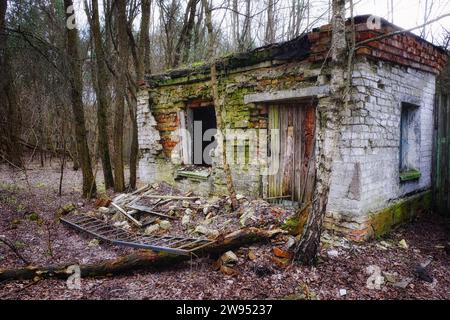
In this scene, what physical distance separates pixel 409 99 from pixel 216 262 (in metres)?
4.10

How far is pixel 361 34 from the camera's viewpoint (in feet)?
12.9

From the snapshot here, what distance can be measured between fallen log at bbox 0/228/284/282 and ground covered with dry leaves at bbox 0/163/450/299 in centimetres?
8

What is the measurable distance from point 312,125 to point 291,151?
1.87ft

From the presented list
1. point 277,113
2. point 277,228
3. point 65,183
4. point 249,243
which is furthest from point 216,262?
point 65,183

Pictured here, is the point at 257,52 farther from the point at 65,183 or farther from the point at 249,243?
the point at 65,183

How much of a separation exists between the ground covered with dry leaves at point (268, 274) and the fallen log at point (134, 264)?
76mm


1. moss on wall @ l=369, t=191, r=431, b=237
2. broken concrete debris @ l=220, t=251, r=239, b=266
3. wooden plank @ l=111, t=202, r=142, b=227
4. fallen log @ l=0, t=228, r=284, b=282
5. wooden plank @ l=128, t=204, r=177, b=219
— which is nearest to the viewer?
fallen log @ l=0, t=228, r=284, b=282

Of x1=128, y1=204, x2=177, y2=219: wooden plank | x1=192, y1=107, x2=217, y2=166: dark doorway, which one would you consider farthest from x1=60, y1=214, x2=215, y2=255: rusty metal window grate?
x1=192, y1=107, x2=217, y2=166: dark doorway

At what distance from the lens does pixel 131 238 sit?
4492 millimetres

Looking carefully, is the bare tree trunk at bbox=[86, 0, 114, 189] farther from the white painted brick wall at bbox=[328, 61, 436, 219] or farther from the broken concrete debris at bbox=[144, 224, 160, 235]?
the white painted brick wall at bbox=[328, 61, 436, 219]

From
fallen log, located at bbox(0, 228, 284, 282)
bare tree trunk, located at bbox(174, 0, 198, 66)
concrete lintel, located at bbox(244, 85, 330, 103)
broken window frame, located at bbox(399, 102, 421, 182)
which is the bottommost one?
fallen log, located at bbox(0, 228, 284, 282)

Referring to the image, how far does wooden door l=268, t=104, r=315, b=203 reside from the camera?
4.88 meters

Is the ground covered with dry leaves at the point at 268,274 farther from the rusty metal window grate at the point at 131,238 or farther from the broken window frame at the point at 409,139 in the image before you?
the broken window frame at the point at 409,139

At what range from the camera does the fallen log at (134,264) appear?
10.9ft
